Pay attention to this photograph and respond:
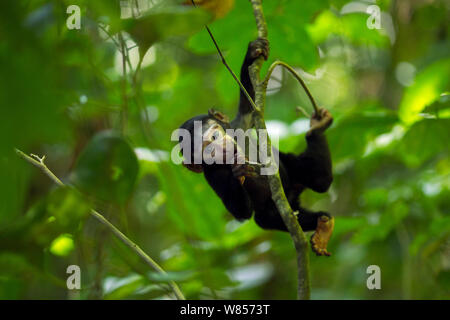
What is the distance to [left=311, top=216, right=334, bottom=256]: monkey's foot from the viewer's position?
200 centimetres

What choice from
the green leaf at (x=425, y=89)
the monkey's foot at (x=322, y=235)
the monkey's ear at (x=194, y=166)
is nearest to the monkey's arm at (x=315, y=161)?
the monkey's foot at (x=322, y=235)

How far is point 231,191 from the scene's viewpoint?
2109 millimetres

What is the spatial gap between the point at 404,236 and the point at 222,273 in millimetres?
2362

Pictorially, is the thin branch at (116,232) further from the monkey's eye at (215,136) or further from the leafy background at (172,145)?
the monkey's eye at (215,136)

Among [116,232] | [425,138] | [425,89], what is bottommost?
[116,232]

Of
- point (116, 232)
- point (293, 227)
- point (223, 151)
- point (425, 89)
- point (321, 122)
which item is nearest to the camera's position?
point (293, 227)

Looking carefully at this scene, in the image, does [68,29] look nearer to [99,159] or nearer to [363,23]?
[99,159]

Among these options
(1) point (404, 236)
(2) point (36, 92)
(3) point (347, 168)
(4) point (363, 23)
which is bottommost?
(2) point (36, 92)

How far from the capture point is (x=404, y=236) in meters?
4.10

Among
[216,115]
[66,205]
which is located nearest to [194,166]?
[216,115]

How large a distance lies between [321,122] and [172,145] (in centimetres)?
102

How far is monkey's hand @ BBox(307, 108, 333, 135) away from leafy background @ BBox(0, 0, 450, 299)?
285 millimetres

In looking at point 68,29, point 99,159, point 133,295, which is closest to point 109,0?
point 99,159

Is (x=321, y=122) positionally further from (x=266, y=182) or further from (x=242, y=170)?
(x=242, y=170)
